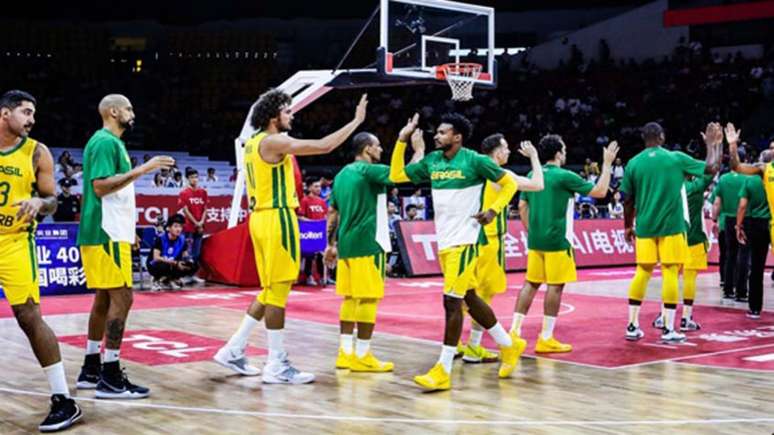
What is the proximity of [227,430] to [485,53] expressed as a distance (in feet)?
39.1

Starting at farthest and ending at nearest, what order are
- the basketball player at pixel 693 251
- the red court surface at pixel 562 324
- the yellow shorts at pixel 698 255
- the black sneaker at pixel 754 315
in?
the black sneaker at pixel 754 315, the yellow shorts at pixel 698 255, the basketball player at pixel 693 251, the red court surface at pixel 562 324

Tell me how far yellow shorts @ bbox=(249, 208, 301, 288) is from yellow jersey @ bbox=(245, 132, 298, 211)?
61mm

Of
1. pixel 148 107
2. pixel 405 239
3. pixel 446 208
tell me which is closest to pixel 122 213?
pixel 446 208

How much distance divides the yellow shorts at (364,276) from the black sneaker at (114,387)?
1.85 meters

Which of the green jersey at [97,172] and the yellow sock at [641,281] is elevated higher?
the green jersey at [97,172]

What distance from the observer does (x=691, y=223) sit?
1061 cm

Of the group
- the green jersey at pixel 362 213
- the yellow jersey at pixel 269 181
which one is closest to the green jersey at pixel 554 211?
the green jersey at pixel 362 213

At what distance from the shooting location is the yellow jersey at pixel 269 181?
22.5ft

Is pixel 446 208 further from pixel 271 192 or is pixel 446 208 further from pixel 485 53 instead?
pixel 485 53

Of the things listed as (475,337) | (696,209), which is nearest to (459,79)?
(696,209)

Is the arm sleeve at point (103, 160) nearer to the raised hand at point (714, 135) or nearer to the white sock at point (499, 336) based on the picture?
the white sock at point (499, 336)

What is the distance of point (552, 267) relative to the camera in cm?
832

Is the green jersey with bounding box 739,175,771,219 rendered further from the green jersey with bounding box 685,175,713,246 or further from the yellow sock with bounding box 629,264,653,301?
the yellow sock with bounding box 629,264,653,301

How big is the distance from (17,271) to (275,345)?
6.93 ft
